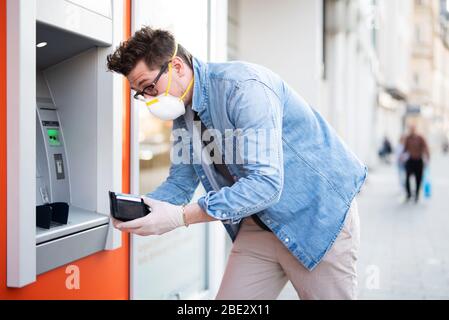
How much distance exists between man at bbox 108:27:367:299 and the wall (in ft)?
1.35

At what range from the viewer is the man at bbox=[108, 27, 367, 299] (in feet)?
5.88

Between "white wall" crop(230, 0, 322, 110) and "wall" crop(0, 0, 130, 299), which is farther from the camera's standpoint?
"white wall" crop(230, 0, 322, 110)

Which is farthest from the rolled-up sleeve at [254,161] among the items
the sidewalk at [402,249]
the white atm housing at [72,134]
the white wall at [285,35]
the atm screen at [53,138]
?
the white wall at [285,35]

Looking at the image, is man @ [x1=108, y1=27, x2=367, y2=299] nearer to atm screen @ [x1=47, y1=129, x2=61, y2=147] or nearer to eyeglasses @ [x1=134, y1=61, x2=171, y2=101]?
eyeglasses @ [x1=134, y1=61, x2=171, y2=101]

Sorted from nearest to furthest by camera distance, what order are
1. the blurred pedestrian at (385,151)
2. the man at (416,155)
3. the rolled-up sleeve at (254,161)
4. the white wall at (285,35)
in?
the rolled-up sleeve at (254,161) → the white wall at (285,35) → the man at (416,155) → the blurred pedestrian at (385,151)

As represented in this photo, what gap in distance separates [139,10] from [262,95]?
1.22 metres

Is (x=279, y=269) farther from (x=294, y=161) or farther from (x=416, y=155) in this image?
(x=416, y=155)

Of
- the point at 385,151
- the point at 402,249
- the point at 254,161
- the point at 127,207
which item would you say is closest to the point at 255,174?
the point at 254,161

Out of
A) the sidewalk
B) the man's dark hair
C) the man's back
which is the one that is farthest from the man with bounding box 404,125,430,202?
the man's dark hair

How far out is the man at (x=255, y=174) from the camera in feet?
5.88

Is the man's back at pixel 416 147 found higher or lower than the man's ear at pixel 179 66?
lower

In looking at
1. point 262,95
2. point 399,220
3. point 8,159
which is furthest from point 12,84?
point 399,220

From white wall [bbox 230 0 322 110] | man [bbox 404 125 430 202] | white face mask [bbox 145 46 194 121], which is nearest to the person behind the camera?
white face mask [bbox 145 46 194 121]

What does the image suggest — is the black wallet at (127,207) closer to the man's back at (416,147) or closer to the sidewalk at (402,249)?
the sidewalk at (402,249)
